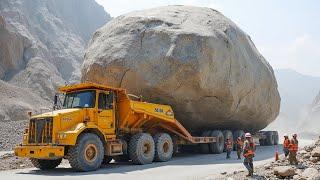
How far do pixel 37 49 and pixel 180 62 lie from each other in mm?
49410

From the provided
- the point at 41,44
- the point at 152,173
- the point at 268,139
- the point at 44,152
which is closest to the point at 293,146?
the point at 152,173

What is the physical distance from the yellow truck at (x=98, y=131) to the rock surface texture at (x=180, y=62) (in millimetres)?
1304

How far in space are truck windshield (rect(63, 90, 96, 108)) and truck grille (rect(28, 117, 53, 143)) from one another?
1.34m

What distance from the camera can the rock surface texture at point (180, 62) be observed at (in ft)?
61.9

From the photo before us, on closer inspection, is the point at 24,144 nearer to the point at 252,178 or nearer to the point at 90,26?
the point at 252,178

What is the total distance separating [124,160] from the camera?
1825 cm

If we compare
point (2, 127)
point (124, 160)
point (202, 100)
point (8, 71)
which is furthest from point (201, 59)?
point (8, 71)

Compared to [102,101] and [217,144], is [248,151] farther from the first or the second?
[217,144]

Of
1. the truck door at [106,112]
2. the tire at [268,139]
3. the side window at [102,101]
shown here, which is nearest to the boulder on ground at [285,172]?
the truck door at [106,112]

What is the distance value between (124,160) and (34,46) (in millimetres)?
49606

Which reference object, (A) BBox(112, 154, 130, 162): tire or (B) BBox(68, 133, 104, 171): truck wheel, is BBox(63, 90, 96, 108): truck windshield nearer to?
(B) BBox(68, 133, 104, 171): truck wheel

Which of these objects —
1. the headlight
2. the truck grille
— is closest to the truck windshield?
the truck grille

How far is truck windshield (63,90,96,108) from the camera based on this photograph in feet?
51.4

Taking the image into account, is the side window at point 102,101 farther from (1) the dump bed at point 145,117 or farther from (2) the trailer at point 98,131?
(1) the dump bed at point 145,117
